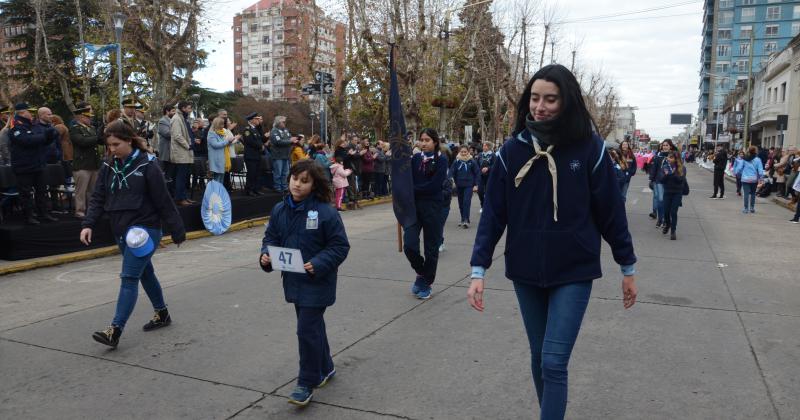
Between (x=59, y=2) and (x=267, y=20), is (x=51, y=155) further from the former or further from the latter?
(x=267, y=20)

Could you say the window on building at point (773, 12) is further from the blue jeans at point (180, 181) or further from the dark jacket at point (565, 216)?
the dark jacket at point (565, 216)

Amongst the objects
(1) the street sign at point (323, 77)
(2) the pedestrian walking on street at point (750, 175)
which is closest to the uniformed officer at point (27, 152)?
(1) the street sign at point (323, 77)

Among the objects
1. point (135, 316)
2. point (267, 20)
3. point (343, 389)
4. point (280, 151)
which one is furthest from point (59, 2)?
point (267, 20)

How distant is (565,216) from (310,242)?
1.68 meters

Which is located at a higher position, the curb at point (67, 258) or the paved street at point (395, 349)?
the paved street at point (395, 349)

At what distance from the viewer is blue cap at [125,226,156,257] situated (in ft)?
15.4

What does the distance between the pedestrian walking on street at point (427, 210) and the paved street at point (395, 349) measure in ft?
1.07

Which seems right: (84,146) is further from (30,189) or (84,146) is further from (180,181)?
(180,181)

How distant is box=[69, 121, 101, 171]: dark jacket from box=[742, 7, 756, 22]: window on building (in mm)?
105496

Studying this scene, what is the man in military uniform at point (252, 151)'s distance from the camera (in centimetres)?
1352

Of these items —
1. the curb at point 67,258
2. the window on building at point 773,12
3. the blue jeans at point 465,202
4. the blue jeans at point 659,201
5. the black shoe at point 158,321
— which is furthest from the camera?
the window on building at point 773,12

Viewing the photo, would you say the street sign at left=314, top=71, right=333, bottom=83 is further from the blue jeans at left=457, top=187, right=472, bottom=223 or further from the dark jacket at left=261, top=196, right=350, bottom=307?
the dark jacket at left=261, top=196, right=350, bottom=307

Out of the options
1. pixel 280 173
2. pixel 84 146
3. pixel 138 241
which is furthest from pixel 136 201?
pixel 280 173

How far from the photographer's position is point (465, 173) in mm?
12930
